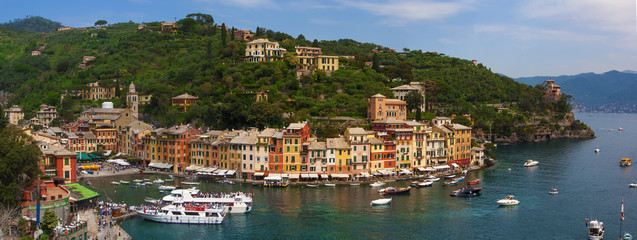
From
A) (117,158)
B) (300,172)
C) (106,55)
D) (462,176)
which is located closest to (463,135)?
(462,176)

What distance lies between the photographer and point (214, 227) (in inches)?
1628

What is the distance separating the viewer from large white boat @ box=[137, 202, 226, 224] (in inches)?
1661

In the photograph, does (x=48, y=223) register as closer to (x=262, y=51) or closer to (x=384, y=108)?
(x=384, y=108)

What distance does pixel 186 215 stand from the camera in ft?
139

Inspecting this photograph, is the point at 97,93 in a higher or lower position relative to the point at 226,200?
higher

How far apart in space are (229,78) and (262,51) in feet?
35.2

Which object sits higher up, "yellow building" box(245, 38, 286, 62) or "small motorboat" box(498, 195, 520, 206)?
"yellow building" box(245, 38, 286, 62)

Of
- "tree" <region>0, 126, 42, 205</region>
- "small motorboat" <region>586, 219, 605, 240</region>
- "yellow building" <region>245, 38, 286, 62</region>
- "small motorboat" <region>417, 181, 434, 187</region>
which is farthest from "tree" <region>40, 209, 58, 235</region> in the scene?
"yellow building" <region>245, 38, 286, 62</region>

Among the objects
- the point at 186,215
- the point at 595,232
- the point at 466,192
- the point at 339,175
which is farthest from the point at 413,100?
the point at 186,215

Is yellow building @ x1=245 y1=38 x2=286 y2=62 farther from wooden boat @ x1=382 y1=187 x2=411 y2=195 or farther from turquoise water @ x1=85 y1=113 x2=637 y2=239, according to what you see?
wooden boat @ x1=382 y1=187 x2=411 y2=195

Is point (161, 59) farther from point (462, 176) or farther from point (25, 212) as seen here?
point (25, 212)

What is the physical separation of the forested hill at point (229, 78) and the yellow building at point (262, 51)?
207 centimetres

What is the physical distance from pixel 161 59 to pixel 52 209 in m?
84.3

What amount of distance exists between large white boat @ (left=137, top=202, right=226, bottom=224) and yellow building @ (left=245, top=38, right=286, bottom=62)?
5310 cm
